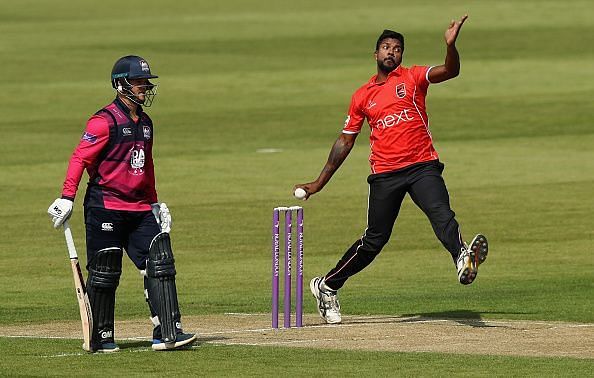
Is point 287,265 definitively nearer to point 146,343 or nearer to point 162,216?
point 146,343

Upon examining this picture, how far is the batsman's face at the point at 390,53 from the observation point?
12.7 m

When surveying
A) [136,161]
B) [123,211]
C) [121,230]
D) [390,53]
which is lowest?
[121,230]

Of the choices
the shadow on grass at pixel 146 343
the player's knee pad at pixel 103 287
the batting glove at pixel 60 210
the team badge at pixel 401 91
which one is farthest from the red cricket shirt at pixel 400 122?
Result: the batting glove at pixel 60 210

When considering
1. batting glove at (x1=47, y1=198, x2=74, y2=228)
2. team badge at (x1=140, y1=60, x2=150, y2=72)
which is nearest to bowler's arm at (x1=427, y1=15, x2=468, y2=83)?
team badge at (x1=140, y1=60, x2=150, y2=72)

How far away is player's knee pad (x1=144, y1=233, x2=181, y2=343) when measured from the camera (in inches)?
447

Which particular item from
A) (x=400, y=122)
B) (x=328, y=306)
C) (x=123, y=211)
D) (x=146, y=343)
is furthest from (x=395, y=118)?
(x=146, y=343)

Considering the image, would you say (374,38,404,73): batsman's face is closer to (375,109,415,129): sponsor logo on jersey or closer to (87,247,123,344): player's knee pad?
(375,109,415,129): sponsor logo on jersey

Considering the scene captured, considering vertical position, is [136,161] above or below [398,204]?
above

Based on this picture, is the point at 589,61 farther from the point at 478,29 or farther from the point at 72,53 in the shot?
the point at 72,53

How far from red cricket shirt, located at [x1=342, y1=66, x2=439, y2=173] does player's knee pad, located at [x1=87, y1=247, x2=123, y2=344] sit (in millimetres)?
2307

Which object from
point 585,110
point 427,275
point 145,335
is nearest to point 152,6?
point 585,110

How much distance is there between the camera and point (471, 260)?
1188 cm

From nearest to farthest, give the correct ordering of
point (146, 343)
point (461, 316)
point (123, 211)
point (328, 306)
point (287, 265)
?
point (123, 211) < point (146, 343) < point (287, 265) < point (328, 306) < point (461, 316)

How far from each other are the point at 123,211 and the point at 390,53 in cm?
252
